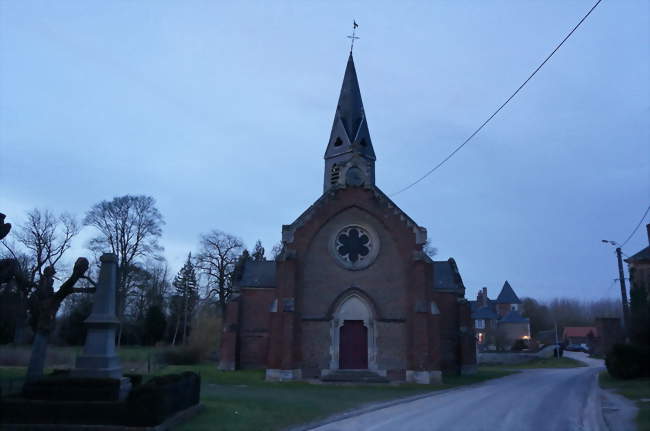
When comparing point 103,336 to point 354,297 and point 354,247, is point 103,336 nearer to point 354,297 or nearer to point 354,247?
point 354,297

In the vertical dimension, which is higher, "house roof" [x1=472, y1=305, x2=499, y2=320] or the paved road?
"house roof" [x1=472, y1=305, x2=499, y2=320]

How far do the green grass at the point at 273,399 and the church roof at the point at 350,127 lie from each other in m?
16.2

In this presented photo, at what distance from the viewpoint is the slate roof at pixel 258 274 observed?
113ft

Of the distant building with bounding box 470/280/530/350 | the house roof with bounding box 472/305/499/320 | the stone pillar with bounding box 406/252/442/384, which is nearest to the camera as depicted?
the stone pillar with bounding box 406/252/442/384

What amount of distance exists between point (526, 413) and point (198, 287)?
1934 inches

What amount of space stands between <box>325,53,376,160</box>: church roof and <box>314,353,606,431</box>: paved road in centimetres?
1863

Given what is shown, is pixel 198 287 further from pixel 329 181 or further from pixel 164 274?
pixel 329 181

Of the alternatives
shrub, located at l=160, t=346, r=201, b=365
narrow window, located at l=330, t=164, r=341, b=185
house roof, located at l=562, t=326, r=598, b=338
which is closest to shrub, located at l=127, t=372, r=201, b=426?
narrow window, located at l=330, t=164, r=341, b=185

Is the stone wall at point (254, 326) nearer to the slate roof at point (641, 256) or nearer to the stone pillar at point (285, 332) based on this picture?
the stone pillar at point (285, 332)

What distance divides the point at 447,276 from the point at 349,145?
12.8m

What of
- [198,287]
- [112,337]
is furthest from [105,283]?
[198,287]

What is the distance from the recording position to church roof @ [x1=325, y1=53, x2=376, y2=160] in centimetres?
3450

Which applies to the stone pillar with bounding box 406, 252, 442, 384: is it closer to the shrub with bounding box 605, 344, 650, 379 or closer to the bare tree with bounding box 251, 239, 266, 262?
the shrub with bounding box 605, 344, 650, 379

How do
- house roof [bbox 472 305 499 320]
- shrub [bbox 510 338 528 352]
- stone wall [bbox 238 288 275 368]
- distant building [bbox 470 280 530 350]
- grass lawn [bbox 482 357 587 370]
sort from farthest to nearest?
house roof [bbox 472 305 499 320]
distant building [bbox 470 280 530 350]
shrub [bbox 510 338 528 352]
grass lawn [bbox 482 357 587 370]
stone wall [bbox 238 288 275 368]
